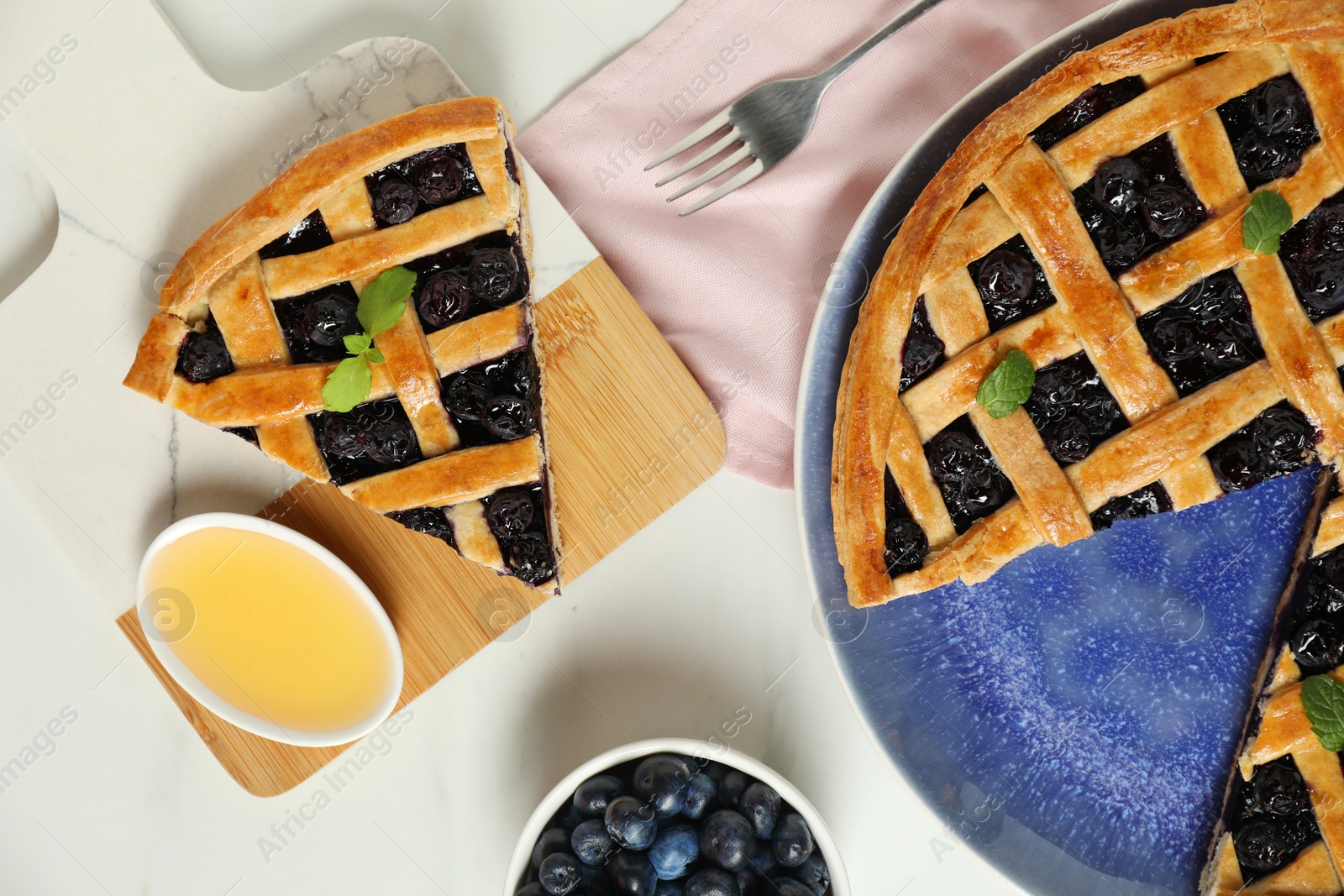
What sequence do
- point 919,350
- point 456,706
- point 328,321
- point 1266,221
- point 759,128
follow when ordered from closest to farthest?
point 1266,221
point 919,350
point 328,321
point 759,128
point 456,706

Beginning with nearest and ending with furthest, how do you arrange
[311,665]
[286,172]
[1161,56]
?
1. [1161,56]
2. [286,172]
3. [311,665]

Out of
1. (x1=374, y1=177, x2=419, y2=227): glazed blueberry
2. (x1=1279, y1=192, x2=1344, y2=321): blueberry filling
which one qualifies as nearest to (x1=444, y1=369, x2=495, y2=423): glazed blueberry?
(x1=374, y1=177, x2=419, y2=227): glazed blueberry

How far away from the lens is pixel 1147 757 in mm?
2057

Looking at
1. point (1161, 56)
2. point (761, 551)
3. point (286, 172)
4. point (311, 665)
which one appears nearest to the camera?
point (1161, 56)

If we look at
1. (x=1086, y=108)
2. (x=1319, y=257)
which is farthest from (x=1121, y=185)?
(x=1319, y=257)

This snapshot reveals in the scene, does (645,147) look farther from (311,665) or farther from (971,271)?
(311,665)

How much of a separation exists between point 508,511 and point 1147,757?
1.70 meters

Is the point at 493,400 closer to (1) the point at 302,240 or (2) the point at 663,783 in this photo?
(1) the point at 302,240

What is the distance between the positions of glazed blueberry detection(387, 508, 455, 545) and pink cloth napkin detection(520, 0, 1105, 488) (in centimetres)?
72

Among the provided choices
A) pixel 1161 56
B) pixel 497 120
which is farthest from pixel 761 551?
pixel 1161 56

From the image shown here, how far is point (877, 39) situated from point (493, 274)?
108cm

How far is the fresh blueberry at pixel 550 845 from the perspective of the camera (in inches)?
76.8

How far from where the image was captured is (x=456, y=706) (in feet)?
7.38

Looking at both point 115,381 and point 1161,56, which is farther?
point 115,381
